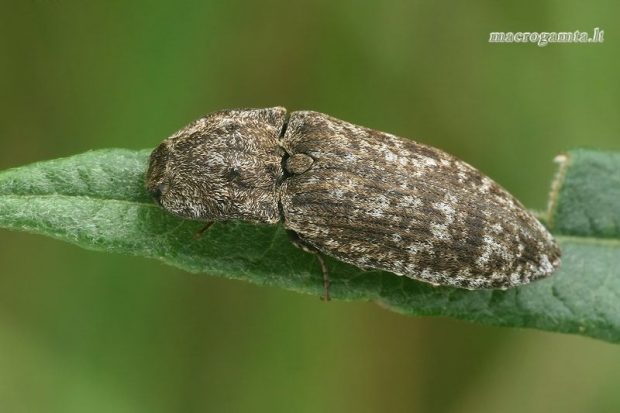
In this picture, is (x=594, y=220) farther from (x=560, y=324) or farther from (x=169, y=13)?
Result: (x=169, y=13)

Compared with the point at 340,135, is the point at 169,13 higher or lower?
higher

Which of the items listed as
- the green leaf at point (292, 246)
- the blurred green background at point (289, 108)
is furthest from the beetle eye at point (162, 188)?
the blurred green background at point (289, 108)

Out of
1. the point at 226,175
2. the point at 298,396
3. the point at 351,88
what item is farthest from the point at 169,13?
the point at 298,396

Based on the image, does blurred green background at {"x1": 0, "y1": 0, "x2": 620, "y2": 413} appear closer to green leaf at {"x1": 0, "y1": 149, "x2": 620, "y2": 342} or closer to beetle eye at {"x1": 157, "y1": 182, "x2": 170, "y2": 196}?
green leaf at {"x1": 0, "y1": 149, "x2": 620, "y2": 342}

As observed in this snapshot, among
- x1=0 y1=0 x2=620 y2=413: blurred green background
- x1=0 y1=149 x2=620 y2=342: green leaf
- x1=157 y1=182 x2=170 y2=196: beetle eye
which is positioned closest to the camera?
x1=0 y1=149 x2=620 y2=342: green leaf

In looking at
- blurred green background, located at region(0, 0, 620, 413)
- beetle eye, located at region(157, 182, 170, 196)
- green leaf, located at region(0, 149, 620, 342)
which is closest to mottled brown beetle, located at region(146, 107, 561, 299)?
beetle eye, located at region(157, 182, 170, 196)

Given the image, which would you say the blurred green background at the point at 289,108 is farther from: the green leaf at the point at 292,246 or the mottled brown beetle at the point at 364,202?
the mottled brown beetle at the point at 364,202
